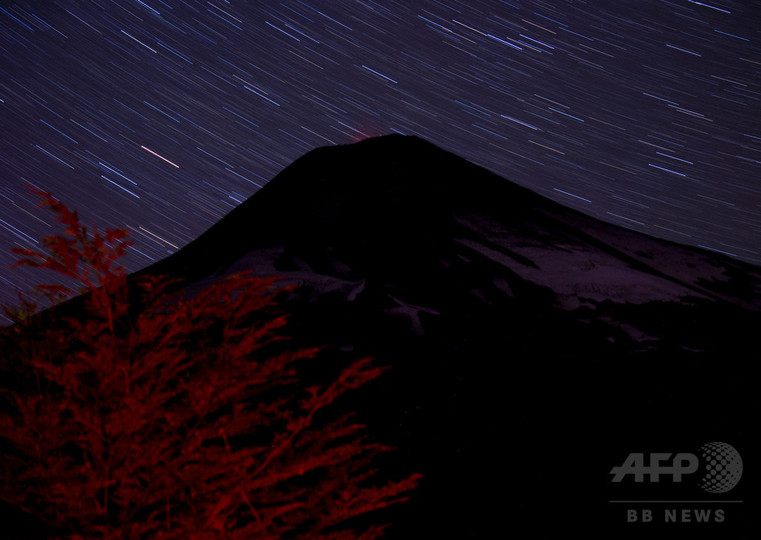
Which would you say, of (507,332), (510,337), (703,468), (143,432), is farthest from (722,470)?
(143,432)

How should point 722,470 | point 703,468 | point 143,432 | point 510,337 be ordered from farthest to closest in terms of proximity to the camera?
point 510,337, point 703,468, point 722,470, point 143,432

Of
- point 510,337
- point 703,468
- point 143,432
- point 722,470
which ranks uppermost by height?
point 143,432

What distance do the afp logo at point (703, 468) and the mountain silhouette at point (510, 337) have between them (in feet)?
1.57

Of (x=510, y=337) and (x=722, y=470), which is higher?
(x=722, y=470)

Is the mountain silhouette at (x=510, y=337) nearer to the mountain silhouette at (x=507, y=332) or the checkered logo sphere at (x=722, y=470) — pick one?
the mountain silhouette at (x=507, y=332)

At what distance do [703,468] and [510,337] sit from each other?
1144 centimetres

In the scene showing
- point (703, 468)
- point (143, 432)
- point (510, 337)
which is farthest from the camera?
point (510, 337)

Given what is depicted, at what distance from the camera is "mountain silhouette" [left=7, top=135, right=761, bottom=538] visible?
21.3 meters

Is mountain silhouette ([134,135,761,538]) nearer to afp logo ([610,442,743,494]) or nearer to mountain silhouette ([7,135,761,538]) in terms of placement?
mountain silhouette ([7,135,761,538])

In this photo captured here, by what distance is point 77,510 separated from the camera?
5477 millimetres

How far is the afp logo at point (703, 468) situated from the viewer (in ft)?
64.3

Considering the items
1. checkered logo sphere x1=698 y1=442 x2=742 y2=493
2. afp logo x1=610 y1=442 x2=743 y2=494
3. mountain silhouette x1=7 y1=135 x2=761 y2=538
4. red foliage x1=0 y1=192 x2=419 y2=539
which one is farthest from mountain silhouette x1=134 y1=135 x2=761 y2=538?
red foliage x1=0 y1=192 x2=419 y2=539

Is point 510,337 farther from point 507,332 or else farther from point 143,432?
point 143,432

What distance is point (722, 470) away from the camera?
19594mm
